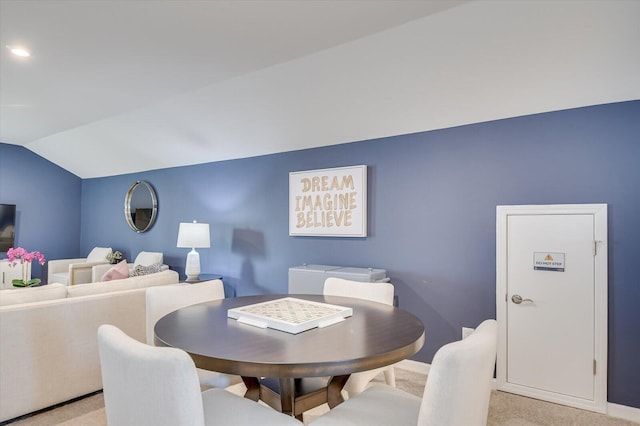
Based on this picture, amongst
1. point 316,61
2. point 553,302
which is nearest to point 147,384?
point 316,61

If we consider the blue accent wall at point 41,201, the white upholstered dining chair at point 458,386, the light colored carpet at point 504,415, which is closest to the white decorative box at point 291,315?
the white upholstered dining chair at point 458,386

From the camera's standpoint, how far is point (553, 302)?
2762mm

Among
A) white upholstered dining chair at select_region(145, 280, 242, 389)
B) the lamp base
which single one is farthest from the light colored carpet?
the lamp base

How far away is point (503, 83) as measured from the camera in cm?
267

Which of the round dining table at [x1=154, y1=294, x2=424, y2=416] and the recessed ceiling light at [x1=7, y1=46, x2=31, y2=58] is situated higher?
the recessed ceiling light at [x1=7, y1=46, x2=31, y2=58]

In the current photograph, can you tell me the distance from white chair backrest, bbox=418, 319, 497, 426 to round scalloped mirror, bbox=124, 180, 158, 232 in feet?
18.9

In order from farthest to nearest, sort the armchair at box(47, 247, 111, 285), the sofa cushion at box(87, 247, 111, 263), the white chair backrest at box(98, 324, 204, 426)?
the sofa cushion at box(87, 247, 111, 263), the armchair at box(47, 247, 111, 285), the white chair backrest at box(98, 324, 204, 426)

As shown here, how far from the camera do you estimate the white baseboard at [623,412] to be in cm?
245

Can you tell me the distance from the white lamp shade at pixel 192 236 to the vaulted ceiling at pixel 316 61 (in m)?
1.27

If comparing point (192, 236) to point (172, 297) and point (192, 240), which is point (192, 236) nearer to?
point (192, 240)

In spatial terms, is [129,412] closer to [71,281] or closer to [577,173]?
[577,173]

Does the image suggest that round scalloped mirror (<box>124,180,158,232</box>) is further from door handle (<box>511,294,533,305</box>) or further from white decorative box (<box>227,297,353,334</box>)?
door handle (<box>511,294,533,305</box>)

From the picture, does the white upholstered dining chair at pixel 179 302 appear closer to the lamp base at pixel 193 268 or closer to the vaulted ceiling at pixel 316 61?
the vaulted ceiling at pixel 316 61

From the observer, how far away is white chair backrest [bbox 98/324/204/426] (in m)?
1.07
